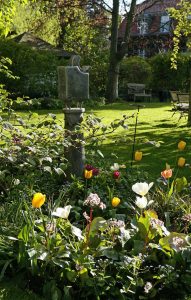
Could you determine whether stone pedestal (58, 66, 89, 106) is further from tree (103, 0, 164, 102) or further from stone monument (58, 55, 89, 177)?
tree (103, 0, 164, 102)

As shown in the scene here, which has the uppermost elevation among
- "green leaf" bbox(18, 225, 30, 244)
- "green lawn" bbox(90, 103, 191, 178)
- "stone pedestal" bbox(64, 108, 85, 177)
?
"stone pedestal" bbox(64, 108, 85, 177)

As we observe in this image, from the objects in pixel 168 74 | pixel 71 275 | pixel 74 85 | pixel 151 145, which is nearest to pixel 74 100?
pixel 74 85

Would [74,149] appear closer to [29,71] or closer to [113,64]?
[29,71]

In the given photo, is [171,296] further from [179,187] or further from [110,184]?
[110,184]

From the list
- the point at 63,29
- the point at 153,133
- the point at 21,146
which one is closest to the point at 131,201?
the point at 21,146

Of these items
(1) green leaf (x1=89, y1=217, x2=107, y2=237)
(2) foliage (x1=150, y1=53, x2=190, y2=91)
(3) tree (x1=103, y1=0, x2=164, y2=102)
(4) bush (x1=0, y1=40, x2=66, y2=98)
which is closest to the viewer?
(1) green leaf (x1=89, y1=217, x2=107, y2=237)

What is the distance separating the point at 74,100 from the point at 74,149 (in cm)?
58

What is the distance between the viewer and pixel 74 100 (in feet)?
17.9

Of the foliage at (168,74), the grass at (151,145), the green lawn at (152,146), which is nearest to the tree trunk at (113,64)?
the foliage at (168,74)

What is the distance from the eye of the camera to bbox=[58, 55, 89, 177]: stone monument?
5.39 meters

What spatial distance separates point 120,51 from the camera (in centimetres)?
2414

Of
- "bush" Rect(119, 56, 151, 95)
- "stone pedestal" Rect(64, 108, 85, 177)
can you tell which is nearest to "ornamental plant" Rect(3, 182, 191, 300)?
"stone pedestal" Rect(64, 108, 85, 177)

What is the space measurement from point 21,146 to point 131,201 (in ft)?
4.27

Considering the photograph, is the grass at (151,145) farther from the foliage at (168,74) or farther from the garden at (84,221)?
the foliage at (168,74)
